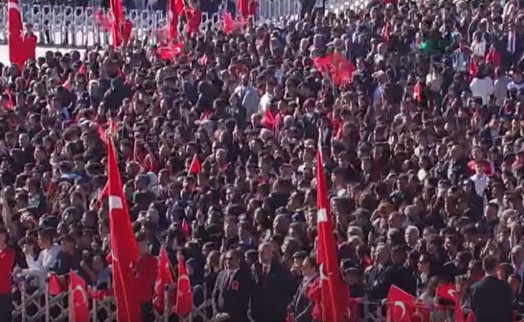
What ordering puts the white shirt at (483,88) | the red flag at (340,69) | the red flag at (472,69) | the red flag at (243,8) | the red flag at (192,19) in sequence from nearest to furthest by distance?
the white shirt at (483,88) < the red flag at (472,69) < the red flag at (340,69) < the red flag at (192,19) < the red flag at (243,8)

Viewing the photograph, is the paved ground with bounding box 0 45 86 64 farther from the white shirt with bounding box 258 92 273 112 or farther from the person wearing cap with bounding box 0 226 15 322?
the person wearing cap with bounding box 0 226 15 322

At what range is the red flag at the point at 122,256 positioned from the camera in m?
16.3

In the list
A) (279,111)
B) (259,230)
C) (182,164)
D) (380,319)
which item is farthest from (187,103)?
(380,319)

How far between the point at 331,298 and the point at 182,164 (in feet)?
19.5

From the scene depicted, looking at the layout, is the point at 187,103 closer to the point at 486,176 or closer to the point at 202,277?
the point at 486,176

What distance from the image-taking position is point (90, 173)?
20906mm

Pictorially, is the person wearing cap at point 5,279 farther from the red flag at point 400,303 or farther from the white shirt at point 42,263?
the red flag at point 400,303

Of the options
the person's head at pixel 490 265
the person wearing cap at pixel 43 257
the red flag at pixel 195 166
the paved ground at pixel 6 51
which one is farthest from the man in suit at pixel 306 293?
the paved ground at pixel 6 51

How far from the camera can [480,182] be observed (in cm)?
1923

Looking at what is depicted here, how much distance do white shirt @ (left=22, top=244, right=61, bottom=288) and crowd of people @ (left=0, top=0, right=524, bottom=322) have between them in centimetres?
2

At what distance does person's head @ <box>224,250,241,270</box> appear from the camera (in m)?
16.2

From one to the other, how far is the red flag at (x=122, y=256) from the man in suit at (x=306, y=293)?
1.63m

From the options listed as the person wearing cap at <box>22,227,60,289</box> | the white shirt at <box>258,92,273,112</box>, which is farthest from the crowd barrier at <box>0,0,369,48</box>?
the person wearing cap at <box>22,227,60,289</box>

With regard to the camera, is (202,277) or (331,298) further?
(202,277)
